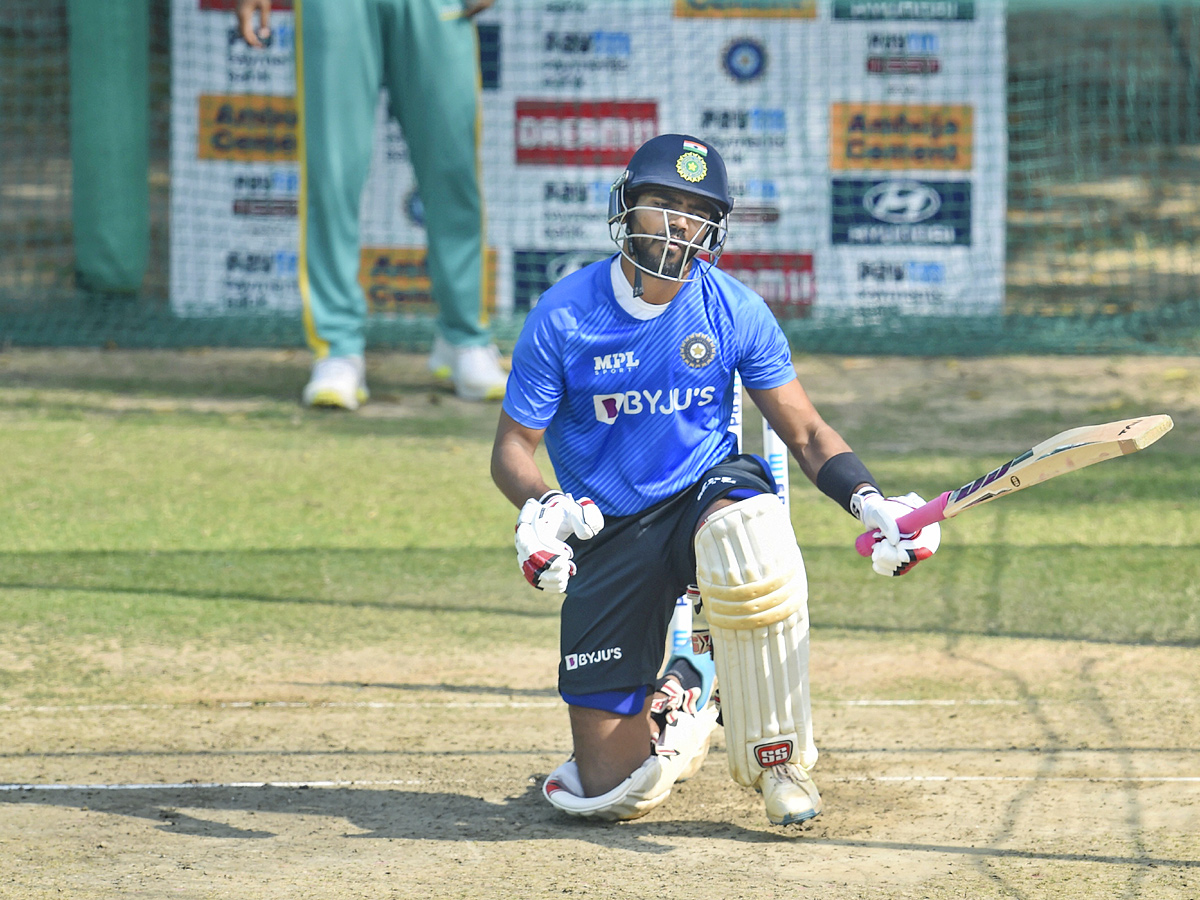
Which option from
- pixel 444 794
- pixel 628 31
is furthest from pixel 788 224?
pixel 444 794

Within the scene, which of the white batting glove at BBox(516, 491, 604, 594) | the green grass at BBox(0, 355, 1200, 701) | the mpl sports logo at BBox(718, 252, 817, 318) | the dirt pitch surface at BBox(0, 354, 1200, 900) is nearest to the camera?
the dirt pitch surface at BBox(0, 354, 1200, 900)

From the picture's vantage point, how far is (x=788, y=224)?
9.81 meters

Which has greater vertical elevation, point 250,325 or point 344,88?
point 344,88

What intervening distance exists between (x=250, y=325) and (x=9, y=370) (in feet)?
5.07

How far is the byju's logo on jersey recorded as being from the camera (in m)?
3.59

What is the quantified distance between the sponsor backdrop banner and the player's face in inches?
241

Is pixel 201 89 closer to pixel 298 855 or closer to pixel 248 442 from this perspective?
pixel 248 442

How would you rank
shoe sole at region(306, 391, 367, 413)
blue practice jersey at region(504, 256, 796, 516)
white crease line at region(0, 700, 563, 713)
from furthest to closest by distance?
shoe sole at region(306, 391, 367, 413), white crease line at region(0, 700, 563, 713), blue practice jersey at region(504, 256, 796, 516)

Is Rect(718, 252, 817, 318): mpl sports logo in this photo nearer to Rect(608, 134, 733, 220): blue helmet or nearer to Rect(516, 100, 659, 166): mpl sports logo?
Rect(516, 100, 659, 166): mpl sports logo

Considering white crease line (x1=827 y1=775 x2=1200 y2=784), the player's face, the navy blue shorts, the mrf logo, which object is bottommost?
white crease line (x1=827 y1=775 x2=1200 y2=784)

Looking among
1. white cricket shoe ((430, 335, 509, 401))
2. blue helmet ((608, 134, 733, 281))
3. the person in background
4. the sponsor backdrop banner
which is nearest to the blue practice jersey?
blue helmet ((608, 134, 733, 281))

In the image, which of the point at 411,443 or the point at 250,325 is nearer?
the point at 411,443

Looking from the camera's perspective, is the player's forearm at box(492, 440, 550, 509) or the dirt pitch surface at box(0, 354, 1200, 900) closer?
the dirt pitch surface at box(0, 354, 1200, 900)

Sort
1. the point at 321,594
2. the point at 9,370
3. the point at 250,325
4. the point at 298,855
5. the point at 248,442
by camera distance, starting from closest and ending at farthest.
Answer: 1. the point at 298,855
2. the point at 321,594
3. the point at 248,442
4. the point at 9,370
5. the point at 250,325
